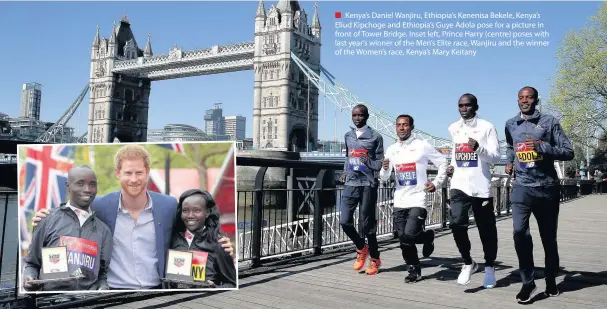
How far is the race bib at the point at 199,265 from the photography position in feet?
10.7

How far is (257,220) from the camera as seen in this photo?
4715mm

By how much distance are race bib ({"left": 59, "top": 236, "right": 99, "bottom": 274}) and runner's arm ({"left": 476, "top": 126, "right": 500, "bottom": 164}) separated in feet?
9.58

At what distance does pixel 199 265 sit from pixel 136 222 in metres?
0.48

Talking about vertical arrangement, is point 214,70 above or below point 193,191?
above

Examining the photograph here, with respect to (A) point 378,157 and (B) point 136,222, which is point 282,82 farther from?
(B) point 136,222

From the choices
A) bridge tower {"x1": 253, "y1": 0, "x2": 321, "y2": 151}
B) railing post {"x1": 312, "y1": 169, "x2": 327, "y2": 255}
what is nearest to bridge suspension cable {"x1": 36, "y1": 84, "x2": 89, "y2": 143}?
bridge tower {"x1": 253, "y1": 0, "x2": 321, "y2": 151}

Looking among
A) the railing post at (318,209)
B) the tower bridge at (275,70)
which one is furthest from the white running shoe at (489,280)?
the tower bridge at (275,70)

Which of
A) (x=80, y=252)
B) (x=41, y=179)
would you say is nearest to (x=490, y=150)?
(x=80, y=252)

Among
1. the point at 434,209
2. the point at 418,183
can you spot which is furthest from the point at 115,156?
the point at 434,209

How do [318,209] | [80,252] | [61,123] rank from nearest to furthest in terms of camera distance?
[80,252] → [318,209] → [61,123]

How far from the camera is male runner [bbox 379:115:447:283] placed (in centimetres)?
439

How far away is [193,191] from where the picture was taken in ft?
10.8

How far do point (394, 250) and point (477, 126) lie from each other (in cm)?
237

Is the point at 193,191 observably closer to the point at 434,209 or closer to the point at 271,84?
the point at 434,209
